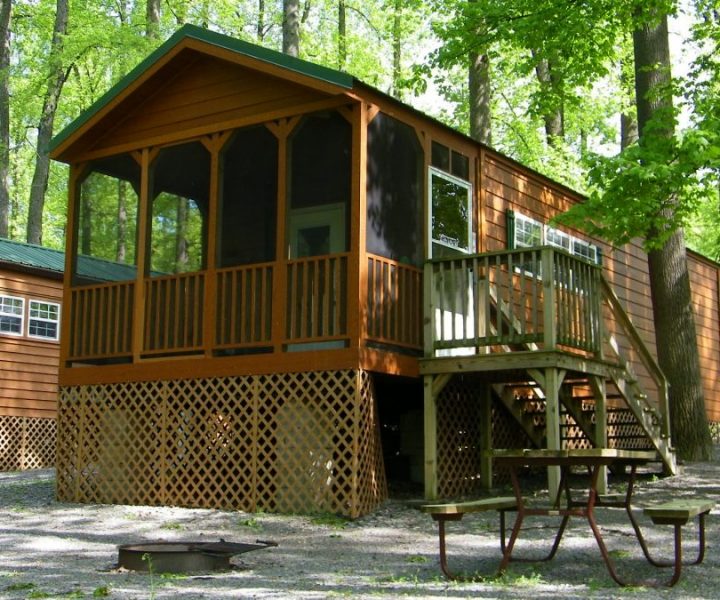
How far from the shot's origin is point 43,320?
2088 cm

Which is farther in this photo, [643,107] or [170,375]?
[643,107]

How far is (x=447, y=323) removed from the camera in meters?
12.7

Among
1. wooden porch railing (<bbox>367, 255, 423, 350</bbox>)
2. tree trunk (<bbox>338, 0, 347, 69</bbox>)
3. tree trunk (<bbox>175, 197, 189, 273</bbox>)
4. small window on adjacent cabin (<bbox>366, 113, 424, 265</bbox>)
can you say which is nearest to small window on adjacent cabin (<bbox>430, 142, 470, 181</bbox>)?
small window on adjacent cabin (<bbox>366, 113, 424, 265</bbox>)

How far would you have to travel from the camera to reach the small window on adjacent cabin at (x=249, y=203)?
46.1ft

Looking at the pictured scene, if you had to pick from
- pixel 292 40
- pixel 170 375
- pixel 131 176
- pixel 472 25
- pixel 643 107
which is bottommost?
pixel 170 375

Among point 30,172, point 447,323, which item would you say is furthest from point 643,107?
point 30,172

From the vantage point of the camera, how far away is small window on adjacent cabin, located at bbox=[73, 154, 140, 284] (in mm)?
14336

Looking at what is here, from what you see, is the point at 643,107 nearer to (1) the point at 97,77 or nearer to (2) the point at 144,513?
(2) the point at 144,513

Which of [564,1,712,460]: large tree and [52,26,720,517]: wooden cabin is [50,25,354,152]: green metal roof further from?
[564,1,712,460]: large tree

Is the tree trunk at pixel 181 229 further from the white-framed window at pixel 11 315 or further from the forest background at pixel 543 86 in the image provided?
the forest background at pixel 543 86

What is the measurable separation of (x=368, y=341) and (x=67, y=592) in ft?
17.4

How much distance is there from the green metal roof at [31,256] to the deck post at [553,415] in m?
12.6

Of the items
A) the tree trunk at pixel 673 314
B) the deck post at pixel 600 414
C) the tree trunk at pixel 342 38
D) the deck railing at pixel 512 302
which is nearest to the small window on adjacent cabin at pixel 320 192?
the deck railing at pixel 512 302

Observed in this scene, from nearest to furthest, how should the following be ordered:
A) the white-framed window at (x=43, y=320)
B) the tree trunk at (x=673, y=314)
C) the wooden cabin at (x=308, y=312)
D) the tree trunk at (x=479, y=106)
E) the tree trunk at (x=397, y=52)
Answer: the wooden cabin at (x=308, y=312), the tree trunk at (x=673, y=314), the white-framed window at (x=43, y=320), the tree trunk at (x=479, y=106), the tree trunk at (x=397, y=52)
